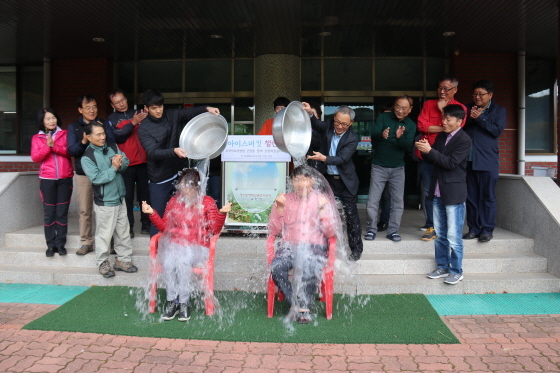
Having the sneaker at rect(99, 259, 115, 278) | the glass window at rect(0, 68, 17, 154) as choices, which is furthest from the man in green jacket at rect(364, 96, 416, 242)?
the glass window at rect(0, 68, 17, 154)

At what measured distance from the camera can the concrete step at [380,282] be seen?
5031mm

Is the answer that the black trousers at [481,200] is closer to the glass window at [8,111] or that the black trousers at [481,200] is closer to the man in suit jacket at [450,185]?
the man in suit jacket at [450,185]

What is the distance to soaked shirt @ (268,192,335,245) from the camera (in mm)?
4418

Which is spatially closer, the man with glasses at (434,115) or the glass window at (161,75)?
the man with glasses at (434,115)

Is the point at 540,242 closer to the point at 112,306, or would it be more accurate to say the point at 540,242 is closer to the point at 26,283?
the point at 112,306

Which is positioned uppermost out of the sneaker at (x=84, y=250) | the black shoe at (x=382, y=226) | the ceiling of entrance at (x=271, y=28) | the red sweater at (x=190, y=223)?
the ceiling of entrance at (x=271, y=28)

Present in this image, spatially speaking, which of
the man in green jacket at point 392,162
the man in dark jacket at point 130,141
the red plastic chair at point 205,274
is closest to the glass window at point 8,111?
the man in dark jacket at point 130,141

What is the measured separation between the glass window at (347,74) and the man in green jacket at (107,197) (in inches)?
218

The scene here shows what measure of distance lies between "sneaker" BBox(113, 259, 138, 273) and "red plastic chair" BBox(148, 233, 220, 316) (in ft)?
3.17

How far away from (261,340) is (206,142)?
6.99ft

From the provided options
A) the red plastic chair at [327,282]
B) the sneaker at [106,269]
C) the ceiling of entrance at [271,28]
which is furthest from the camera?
the ceiling of entrance at [271,28]

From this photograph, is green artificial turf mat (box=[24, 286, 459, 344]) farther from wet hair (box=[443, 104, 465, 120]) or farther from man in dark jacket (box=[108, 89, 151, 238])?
wet hair (box=[443, 104, 465, 120])

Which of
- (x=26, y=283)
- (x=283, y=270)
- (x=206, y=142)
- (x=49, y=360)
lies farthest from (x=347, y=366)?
(x=26, y=283)

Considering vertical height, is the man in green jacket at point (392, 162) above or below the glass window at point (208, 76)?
below
